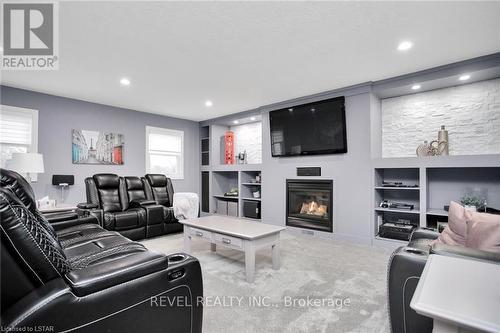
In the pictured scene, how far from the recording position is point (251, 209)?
5453 mm

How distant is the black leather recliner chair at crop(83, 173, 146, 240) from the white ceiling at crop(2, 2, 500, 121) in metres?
1.56

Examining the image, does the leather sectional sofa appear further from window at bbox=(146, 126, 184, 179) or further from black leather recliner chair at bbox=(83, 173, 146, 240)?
window at bbox=(146, 126, 184, 179)

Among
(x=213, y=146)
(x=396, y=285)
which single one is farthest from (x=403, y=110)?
(x=213, y=146)

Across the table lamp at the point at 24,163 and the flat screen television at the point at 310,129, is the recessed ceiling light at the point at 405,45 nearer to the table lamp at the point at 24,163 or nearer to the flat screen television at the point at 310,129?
the flat screen television at the point at 310,129

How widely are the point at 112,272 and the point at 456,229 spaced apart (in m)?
→ 2.11

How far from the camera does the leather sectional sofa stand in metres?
3.72

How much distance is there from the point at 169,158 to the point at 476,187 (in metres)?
5.76

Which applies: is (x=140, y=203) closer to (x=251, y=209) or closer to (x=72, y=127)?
(x=72, y=127)

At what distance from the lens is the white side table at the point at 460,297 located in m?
0.61

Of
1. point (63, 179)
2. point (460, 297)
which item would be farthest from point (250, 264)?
point (63, 179)

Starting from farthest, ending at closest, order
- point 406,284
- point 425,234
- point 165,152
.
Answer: point 165,152 → point 425,234 → point 406,284

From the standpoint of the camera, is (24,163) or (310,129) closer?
(24,163)

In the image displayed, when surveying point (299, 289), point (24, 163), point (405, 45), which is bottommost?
point (299, 289)

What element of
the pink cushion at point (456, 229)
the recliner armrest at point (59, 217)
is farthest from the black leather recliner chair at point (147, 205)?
the pink cushion at point (456, 229)
